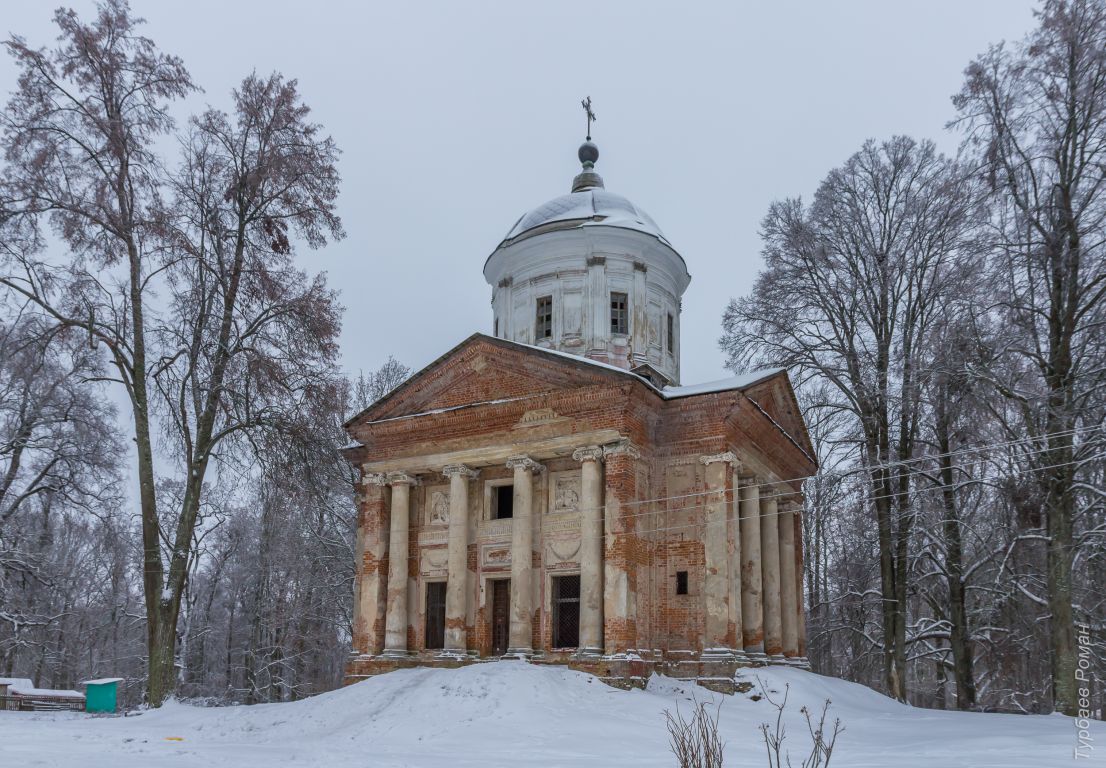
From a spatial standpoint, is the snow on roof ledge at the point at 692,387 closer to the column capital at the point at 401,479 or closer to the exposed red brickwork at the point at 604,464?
the exposed red brickwork at the point at 604,464

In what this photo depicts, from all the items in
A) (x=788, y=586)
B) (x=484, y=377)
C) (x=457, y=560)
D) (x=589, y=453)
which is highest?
(x=484, y=377)

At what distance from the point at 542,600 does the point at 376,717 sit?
4978 millimetres

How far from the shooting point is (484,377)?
2095cm

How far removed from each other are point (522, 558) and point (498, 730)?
5586mm

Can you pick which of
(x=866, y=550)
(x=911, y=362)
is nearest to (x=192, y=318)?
(x=911, y=362)

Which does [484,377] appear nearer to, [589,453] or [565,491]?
[565,491]

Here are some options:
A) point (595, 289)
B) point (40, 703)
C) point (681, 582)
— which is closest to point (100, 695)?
point (40, 703)

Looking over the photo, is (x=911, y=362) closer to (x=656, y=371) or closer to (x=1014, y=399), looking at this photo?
(x=1014, y=399)

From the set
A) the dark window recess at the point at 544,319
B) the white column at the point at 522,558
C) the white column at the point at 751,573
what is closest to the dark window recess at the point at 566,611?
the white column at the point at 522,558

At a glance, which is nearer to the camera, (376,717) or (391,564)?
(376,717)

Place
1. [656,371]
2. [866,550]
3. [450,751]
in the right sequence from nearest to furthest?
[450,751] → [656,371] → [866,550]

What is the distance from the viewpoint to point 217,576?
108ft

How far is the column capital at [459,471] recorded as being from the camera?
2052 cm

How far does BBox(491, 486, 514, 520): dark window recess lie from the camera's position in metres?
21.2
